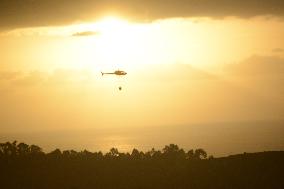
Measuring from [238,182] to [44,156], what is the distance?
34416mm

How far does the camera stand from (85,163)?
102312 mm

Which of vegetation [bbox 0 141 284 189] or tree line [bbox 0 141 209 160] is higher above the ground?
tree line [bbox 0 141 209 160]

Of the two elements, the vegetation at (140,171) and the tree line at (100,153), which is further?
the tree line at (100,153)

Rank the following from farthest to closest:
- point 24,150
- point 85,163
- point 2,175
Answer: point 24,150, point 85,163, point 2,175

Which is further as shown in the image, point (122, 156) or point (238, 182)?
point (122, 156)

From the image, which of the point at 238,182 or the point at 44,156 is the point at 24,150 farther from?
the point at 238,182

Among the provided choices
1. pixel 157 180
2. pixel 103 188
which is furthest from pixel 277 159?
pixel 103 188

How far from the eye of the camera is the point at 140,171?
311 feet

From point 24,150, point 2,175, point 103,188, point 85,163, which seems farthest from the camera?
A: point 24,150

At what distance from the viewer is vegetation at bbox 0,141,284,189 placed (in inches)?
3479

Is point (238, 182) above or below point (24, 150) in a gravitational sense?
below

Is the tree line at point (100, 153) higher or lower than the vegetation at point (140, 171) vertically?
higher

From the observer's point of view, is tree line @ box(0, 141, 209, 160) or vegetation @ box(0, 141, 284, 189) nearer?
vegetation @ box(0, 141, 284, 189)

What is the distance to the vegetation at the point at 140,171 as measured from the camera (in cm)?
8838
